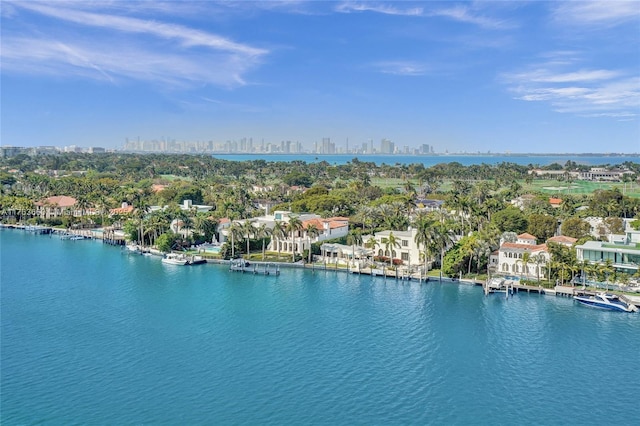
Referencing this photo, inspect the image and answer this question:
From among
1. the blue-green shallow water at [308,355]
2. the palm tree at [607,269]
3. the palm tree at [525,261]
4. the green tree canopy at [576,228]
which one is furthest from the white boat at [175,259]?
the green tree canopy at [576,228]

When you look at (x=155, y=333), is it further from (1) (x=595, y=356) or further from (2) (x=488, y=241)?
(2) (x=488, y=241)

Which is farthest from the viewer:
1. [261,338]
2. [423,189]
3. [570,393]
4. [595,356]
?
[423,189]

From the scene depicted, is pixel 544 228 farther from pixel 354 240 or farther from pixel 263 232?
pixel 263 232

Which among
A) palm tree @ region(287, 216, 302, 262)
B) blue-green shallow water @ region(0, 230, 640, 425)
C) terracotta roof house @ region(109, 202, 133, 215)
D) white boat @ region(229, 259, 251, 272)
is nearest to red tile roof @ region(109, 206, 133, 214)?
terracotta roof house @ region(109, 202, 133, 215)

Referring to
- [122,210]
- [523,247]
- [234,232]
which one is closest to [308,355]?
[523,247]

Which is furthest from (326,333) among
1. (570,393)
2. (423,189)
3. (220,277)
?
(423,189)

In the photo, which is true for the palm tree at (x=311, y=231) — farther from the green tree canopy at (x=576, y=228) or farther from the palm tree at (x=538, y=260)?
the green tree canopy at (x=576, y=228)

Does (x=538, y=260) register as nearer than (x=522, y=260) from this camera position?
Yes
